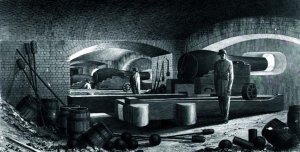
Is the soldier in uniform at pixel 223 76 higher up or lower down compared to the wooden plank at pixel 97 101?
higher up

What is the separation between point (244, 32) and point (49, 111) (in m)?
5.82

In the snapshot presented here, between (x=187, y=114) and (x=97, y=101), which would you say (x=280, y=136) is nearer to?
(x=187, y=114)

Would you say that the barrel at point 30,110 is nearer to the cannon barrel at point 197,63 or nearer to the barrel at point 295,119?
the cannon barrel at point 197,63

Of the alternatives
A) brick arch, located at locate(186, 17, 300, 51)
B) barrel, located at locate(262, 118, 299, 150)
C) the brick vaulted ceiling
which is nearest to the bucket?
barrel, located at locate(262, 118, 299, 150)

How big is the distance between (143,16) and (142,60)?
12187mm

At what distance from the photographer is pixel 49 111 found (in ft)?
28.0

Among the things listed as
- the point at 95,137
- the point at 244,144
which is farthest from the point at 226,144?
the point at 95,137

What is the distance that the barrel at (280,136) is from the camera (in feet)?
18.6

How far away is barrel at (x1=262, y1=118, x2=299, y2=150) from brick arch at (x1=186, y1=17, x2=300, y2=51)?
4.87 m

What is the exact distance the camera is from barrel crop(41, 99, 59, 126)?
8.41 meters

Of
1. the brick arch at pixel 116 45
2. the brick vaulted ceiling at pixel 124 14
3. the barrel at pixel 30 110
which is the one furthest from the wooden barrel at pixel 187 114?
the brick arch at pixel 116 45

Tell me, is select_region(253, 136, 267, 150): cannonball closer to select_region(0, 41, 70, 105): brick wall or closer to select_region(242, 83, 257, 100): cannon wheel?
select_region(242, 83, 257, 100): cannon wheel

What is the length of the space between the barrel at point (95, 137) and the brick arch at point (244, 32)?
633cm

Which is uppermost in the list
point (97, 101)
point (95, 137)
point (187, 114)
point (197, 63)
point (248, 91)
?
point (197, 63)
